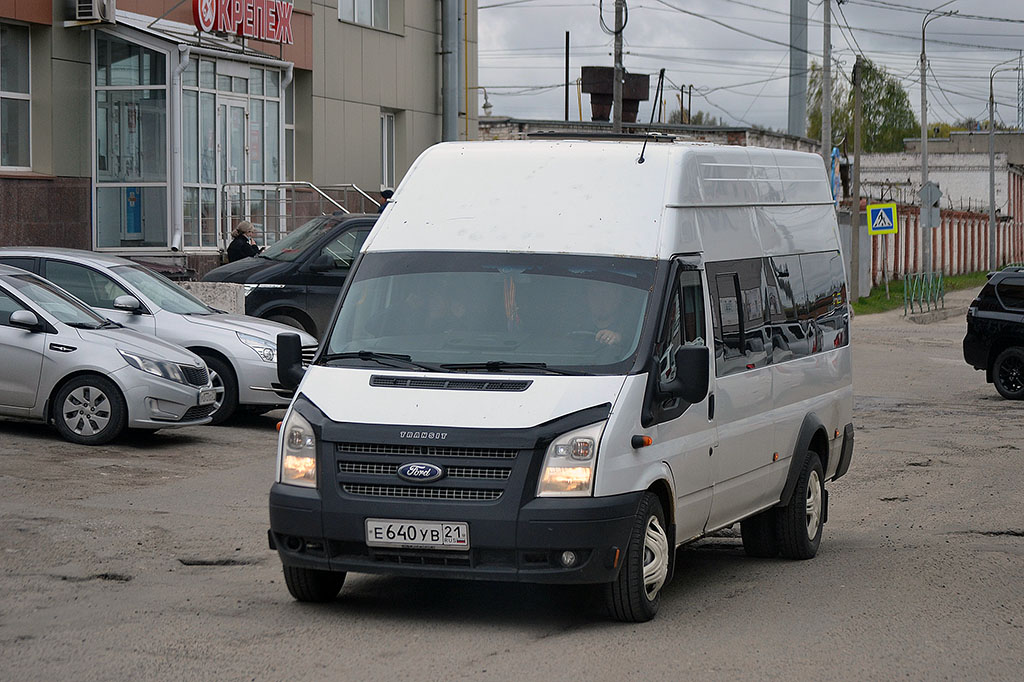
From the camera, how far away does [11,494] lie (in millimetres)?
10617

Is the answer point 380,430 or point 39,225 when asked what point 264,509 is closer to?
point 380,430

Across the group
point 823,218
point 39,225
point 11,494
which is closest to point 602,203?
point 823,218

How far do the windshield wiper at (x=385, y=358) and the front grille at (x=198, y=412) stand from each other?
6541 millimetres

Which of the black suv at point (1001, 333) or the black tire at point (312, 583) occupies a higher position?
the black suv at point (1001, 333)

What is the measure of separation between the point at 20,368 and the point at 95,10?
1329 centimetres

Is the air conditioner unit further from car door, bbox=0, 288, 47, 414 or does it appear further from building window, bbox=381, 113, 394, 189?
car door, bbox=0, 288, 47, 414

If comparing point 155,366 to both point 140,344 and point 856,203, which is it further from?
point 856,203

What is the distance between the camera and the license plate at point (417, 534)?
21.4 ft

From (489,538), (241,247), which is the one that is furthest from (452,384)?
(241,247)

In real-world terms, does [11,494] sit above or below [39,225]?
below

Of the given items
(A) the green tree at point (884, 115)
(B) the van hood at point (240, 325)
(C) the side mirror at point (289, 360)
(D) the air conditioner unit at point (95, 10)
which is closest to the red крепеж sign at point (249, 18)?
(D) the air conditioner unit at point (95, 10)

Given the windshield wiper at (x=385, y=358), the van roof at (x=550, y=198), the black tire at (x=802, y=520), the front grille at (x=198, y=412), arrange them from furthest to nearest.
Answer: the front grille at (x=198, y=412)
the black tire at (x=802, y=520)
the van roof at (x=550, y=198)
the windshield wiper at (x=385, y=358)

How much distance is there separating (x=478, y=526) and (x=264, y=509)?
4305 mm

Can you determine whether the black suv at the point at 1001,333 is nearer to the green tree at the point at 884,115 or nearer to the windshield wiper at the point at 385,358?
the windshield wiper at the point at 385,358
